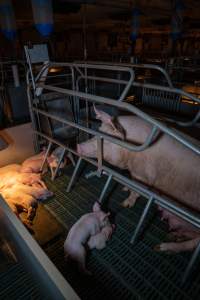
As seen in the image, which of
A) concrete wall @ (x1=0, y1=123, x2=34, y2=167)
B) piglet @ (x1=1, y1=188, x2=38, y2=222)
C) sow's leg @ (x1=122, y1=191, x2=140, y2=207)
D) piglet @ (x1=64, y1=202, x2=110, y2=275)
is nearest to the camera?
piglet @ (x1=64, y1=202, x2=110, y2=275)

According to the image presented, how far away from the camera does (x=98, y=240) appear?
7.80 feet

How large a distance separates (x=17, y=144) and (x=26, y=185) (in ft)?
3.77

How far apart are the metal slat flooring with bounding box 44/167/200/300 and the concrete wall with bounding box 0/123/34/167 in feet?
5.25

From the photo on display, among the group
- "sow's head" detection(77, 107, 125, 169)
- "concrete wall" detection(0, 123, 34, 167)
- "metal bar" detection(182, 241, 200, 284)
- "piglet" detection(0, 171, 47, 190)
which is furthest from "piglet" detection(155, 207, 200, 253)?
"concrete wall" detection(0, 123, 34, 167)

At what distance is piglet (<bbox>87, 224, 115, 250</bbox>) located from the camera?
7.75 ft

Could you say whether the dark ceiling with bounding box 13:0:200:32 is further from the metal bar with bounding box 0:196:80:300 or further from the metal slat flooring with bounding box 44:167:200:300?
the metal bar with bounding box 0:196:80:300

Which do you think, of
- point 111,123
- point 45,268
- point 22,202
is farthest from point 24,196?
point 45,268

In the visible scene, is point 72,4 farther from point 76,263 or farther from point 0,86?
point 76,263

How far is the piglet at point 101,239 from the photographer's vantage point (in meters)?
2.36

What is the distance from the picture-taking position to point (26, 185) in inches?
128

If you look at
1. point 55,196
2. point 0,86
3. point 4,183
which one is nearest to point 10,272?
point 55,196

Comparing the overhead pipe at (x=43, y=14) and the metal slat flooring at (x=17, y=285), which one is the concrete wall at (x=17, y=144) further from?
the overhead pipe at (x=43, y=14)

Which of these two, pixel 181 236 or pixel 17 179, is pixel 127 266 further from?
pixel 17 179

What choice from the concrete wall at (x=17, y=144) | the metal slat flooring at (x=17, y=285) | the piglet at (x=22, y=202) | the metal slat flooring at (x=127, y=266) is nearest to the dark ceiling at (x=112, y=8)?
the concrete wall at (x=17, y=144)
